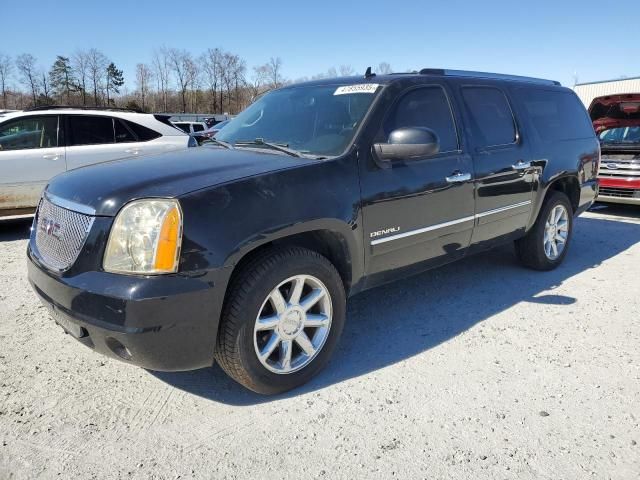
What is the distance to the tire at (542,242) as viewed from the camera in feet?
15.9

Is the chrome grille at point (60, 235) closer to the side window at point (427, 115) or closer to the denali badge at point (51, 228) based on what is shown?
the denali badge at point (51, 228)

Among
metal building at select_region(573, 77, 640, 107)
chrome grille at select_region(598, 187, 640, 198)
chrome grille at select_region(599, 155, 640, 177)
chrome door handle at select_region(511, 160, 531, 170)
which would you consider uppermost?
metal building at select_region(573, 77, 640, 107)

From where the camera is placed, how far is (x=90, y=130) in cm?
723

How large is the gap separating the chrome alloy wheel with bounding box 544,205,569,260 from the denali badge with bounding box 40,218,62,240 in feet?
14.0

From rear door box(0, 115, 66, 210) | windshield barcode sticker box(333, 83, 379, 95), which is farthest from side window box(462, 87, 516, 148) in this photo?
rear door box(0, 115, 66, 210)

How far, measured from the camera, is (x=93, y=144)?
7211 millimetres

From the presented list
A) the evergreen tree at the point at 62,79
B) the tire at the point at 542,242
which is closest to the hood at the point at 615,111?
the tire at the point at 542,242

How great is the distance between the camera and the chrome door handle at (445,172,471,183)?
3.62 metres

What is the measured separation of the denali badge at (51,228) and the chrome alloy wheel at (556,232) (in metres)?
4.28

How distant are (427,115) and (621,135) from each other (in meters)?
7.66

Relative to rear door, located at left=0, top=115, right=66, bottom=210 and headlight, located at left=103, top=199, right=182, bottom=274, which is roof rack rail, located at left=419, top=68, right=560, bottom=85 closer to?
headlight, located at left=103, top=199, right=182, bottom=274

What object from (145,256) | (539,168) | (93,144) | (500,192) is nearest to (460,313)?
(500,192)

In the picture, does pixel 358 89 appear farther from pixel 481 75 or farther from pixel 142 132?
pixel 142 132

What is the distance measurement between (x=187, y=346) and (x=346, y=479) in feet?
3.17
